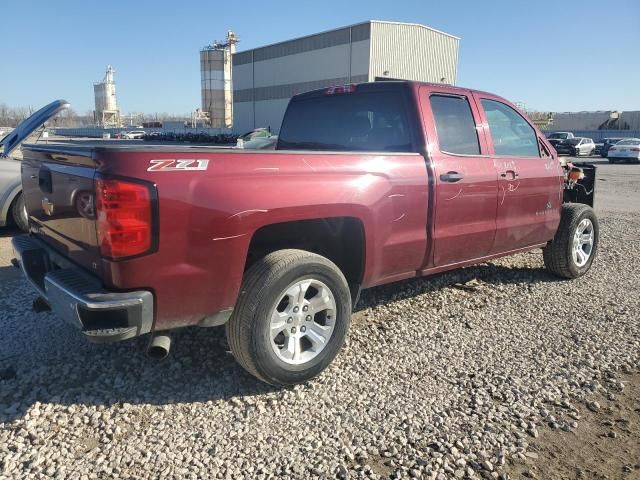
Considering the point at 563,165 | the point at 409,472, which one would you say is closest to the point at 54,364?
the point at 409,472

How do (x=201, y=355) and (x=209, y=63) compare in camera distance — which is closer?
(x=201, y=355)

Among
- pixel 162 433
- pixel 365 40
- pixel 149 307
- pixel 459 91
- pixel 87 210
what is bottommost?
pixel 162 433

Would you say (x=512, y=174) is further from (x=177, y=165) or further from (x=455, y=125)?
(x=177, y=165)

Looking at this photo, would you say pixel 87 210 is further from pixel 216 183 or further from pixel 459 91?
pixel 459 91

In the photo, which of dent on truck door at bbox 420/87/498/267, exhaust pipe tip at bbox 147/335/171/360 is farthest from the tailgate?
dent on truck door at bbox 420/87/498/267

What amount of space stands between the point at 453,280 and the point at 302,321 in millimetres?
2776

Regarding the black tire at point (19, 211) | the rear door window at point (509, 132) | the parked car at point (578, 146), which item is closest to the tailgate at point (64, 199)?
the rear door window at point (509, 132)

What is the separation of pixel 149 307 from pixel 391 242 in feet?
5.83

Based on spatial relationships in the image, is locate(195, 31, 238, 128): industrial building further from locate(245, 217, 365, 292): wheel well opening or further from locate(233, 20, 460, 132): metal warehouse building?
locate(245, 217, 365, 292): wheel well opening

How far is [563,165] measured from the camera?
573 centimetres

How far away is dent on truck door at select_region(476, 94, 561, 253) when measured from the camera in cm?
472

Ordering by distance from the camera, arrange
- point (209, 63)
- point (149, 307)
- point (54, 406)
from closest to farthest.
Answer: point (149, 307) → point (54, 406) → point (209, 63)

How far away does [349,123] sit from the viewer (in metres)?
4.48

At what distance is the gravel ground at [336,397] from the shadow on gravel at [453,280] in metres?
0.20
